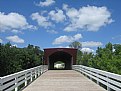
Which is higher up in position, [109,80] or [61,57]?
[61,57]

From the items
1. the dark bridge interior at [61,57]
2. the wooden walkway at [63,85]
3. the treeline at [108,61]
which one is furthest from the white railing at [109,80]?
the treeline at [108,61]

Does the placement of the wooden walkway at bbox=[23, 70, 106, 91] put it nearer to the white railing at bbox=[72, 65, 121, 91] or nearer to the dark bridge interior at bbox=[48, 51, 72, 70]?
the white railing at bbox=[72, 65, 121, 91]

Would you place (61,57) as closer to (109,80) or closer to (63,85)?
(63,85)

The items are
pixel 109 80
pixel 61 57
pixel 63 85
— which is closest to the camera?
pixel 109 80

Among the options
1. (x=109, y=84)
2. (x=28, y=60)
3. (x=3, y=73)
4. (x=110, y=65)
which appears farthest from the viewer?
(x=28, y=60)

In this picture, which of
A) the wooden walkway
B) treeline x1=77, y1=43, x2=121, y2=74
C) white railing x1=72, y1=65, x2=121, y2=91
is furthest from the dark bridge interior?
white railing x1=72, y1=65, x2=121, y2=91

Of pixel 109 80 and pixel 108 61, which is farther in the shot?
pixel 108 61

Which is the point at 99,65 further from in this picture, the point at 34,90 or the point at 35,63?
the point at 34,90

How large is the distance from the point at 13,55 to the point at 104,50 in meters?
24.8

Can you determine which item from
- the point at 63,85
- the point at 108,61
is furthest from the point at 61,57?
the point at 63,85

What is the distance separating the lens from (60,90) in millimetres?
11148

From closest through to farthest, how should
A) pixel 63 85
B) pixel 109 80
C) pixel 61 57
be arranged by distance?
1. pixel 109 80
2. pixel 63 85
3. pixel 61 57

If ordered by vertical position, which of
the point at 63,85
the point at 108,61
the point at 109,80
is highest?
the point at 108,61

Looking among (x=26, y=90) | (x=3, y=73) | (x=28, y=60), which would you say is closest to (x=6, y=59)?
A: (x=3, y=73)
